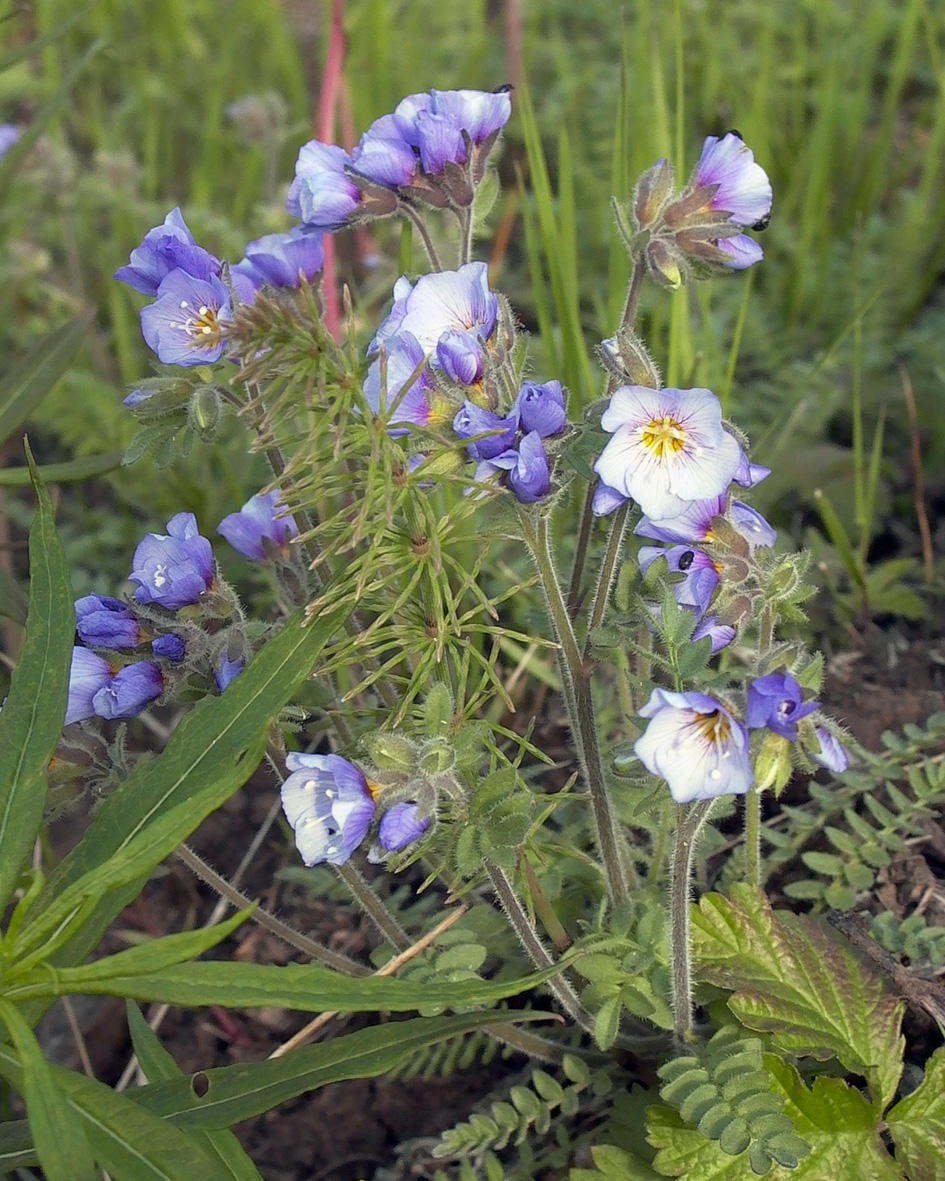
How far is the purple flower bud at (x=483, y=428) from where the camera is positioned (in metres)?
1.40

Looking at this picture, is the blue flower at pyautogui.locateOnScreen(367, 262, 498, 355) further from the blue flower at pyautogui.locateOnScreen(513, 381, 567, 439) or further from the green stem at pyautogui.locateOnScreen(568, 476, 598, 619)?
the green stem at pyautogui.locateOnScreen(568, 476, 598, 619)

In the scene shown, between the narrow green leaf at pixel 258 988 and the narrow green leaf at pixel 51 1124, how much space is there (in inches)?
3.2

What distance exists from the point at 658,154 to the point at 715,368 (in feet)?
1.66

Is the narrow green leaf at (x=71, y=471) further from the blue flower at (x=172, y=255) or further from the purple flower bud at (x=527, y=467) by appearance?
the purple flower bud at (x=527, y=467)

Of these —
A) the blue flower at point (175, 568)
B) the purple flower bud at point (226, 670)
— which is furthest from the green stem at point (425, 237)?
the purple flower bud at point (226, 670)

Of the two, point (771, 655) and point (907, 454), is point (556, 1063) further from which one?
point (907, 454)

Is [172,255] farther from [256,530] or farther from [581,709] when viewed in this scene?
[581,709]

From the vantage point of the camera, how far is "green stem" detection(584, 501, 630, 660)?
1627mm

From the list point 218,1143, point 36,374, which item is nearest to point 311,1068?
point 218,1143

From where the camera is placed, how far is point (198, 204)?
3.71m

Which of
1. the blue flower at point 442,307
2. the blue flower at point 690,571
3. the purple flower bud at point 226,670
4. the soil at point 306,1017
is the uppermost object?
the blue flower at point 442,307

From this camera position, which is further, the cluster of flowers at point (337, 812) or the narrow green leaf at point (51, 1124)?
the cluster of flowers at point (337, 812)

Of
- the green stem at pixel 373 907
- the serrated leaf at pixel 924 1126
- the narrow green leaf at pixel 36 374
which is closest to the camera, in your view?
the serrated leaf at pixel 924 1126

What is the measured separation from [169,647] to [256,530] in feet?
0.90
